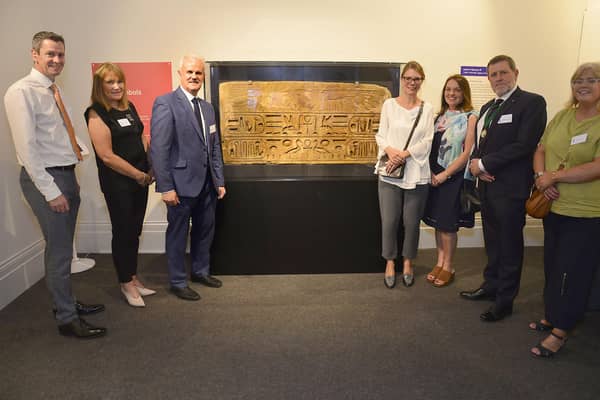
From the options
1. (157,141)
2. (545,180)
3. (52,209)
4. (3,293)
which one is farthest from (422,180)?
(3,293)

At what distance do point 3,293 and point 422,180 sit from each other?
3.54 metres

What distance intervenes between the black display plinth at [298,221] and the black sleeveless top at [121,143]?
3.00ft

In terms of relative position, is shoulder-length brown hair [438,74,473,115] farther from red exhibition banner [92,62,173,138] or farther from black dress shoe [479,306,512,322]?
red exhibition banner [92,62,173,138]

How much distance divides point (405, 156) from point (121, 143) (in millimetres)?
2199

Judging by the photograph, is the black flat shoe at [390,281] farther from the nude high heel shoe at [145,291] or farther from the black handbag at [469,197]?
the nude high heel shoe at [145,291]

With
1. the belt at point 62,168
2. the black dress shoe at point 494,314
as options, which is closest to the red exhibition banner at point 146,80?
the belt at point 62,168

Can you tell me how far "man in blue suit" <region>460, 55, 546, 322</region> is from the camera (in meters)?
3.05

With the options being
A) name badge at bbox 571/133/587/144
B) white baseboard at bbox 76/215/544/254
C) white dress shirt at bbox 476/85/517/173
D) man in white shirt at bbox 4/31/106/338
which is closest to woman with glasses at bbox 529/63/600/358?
name badge at bbox 571/133/587/144

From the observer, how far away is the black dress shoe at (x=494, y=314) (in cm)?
331

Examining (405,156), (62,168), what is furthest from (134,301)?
(405,156)

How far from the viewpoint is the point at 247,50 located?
455 cm

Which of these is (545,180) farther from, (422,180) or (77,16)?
(77,16)

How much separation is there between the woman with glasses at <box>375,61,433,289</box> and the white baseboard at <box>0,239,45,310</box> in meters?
3.17

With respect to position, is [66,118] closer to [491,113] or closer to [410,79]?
[410,79]
